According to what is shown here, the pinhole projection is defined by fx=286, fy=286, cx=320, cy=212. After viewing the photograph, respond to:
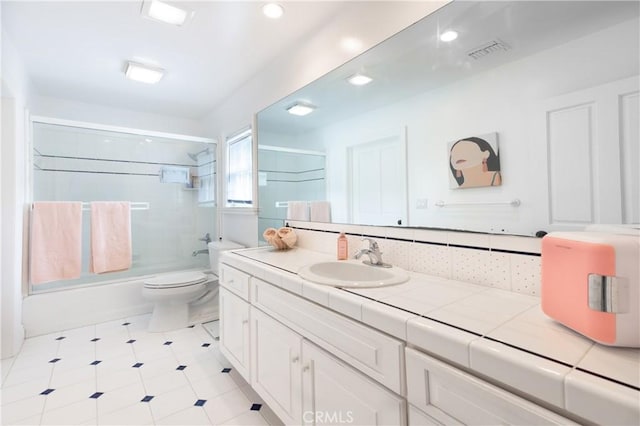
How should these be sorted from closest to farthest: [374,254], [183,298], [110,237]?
[374,254] → [183,298] → [110,237]

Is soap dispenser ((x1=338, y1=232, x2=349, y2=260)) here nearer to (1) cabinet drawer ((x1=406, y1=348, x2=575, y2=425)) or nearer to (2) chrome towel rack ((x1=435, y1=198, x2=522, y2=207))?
(2) chrome towel rack ((x1=435, y1=198, x2=522, y2=207))

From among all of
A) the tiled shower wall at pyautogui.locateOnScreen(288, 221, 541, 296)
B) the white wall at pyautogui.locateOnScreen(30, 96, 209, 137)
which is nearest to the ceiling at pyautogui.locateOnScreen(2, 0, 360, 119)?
the white wall at pyautogui.locateOnScreen(30, 96, 209, 137)

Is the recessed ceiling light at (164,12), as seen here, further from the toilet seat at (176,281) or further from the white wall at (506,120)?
the toilet seat at (176,281)

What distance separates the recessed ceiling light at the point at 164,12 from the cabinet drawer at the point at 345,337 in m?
1.76

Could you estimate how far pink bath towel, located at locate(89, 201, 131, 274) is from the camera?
277 cm

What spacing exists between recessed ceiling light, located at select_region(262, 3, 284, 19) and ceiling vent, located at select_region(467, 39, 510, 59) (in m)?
1.16

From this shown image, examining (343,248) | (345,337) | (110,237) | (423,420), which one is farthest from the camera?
(110,237)

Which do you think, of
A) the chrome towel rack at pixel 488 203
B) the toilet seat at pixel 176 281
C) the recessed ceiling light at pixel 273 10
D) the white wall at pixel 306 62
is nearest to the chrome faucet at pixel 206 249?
the white wall at pixel 306 62

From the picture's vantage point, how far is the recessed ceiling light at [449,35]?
1.22 metres

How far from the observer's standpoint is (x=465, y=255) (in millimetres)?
1169

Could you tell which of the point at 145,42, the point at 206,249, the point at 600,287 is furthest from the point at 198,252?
the point at 600,287

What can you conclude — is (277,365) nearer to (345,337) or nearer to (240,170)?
(345,337)

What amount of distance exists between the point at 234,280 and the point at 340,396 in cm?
100

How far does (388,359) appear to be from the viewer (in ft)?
2.68
